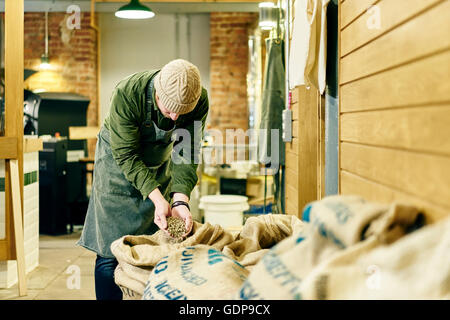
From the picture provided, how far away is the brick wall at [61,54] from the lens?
7.71m

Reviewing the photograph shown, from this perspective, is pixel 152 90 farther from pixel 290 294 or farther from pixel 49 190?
pixel 49 190

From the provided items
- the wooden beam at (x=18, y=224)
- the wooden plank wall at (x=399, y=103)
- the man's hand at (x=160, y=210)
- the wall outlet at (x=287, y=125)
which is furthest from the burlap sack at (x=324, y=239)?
the wooden beam at (x=18, y=224)

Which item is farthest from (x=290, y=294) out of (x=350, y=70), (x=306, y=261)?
(x=350, y=70)

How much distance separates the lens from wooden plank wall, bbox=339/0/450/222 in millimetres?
1011

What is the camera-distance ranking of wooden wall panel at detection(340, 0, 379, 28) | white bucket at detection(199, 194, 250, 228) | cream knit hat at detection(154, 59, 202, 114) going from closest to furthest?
wooden wall panel at detection(340, 0, 379, 28) < cream knit hat at detection(154, 59, 202, 114) < white bucket at detection(199, 194, 250, 228)

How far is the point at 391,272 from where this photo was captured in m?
0.81

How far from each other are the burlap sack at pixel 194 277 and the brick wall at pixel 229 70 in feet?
20.9

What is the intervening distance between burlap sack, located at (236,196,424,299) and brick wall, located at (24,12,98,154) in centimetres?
714

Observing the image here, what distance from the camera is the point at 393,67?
131cm

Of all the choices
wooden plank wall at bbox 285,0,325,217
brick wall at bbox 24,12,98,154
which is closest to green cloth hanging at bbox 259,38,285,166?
wooden plank wall at bbox 285,0,325,217

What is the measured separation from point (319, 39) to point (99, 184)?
46.9 inches

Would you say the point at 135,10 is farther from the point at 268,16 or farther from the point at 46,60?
the point at 46,60

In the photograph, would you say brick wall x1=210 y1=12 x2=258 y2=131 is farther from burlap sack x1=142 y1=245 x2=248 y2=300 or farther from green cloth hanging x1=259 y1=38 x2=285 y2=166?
burlap sack x1=142 y1=245 x2=248 y2=300

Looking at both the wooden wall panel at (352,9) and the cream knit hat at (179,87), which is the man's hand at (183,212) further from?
the wooden wall panel at (352,9)
